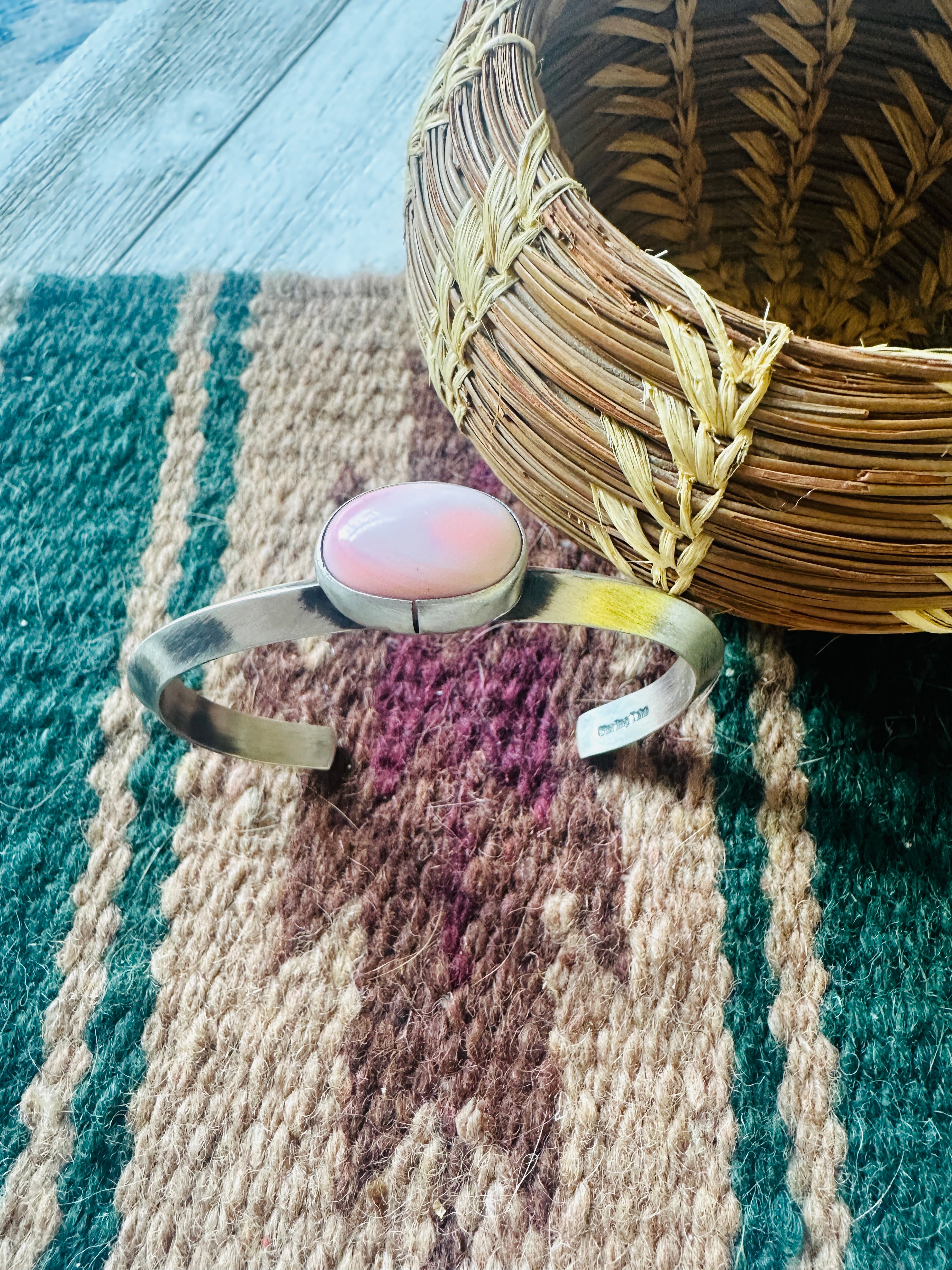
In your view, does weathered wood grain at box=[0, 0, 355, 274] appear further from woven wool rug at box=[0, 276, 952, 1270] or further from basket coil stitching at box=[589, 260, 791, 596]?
basket coil stitching at box=[589, 260, 791, 596]

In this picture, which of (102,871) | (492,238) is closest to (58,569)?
(102,871)

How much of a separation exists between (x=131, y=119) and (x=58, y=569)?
31cm

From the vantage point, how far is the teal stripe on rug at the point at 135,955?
327 millimetres

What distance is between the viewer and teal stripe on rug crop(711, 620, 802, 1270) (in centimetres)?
32

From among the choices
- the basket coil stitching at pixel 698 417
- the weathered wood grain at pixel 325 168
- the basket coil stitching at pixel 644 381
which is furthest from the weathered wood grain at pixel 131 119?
the basket coil stitching at pixel 698 417

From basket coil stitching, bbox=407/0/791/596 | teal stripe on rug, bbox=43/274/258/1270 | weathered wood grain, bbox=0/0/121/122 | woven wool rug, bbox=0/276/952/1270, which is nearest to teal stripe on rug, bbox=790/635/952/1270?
woven wool rug, bbox=0/276/952/1270

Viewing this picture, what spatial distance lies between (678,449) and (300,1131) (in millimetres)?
248

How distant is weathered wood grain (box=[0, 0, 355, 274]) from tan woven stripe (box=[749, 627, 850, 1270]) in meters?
0.41

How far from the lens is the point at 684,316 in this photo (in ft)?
0.93

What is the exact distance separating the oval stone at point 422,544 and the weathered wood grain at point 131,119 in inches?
13.4

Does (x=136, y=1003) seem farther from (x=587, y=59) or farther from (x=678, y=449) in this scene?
(x=587, y=59)

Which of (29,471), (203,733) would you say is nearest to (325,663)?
(203,733)

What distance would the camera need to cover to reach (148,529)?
0.46 metres

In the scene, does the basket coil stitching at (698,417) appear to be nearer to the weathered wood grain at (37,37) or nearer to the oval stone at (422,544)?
the oval stone at (422,544)
